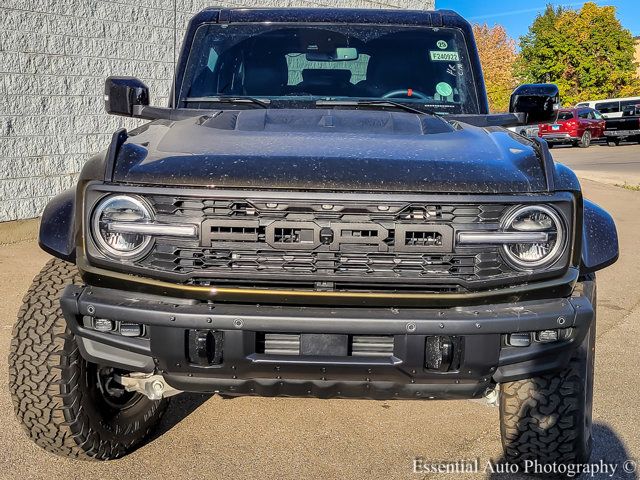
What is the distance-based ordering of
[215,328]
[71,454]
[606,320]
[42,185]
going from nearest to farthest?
[215,328]
[71,454]
[606,320]
[42,185]

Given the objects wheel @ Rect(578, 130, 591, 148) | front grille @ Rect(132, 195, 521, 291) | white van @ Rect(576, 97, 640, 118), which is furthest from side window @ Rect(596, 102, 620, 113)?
front grille @ Rect(132, 195, 521, 291)

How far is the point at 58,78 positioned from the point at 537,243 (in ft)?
21.0

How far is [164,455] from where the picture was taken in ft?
11.2

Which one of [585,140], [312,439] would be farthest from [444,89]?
[585,140]

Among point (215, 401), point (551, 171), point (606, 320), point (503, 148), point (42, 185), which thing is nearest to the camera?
point (551, 171)

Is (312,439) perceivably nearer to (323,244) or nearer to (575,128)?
(323,244)

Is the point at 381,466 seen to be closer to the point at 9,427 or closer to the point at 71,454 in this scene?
the point at 71,454

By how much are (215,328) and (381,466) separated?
3.88 ft

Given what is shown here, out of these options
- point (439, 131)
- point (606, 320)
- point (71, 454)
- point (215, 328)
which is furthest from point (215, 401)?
point (606, 320)

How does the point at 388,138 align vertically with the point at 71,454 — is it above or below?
above

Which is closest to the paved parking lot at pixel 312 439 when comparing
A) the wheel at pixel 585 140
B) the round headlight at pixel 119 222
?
the round headlight at pixel 119 222

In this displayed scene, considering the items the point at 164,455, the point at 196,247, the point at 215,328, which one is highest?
the point at 196,247

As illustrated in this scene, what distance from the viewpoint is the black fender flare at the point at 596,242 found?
292cm

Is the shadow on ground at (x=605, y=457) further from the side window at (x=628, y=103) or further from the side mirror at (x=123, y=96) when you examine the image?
the side window at (x=628, y=103)
